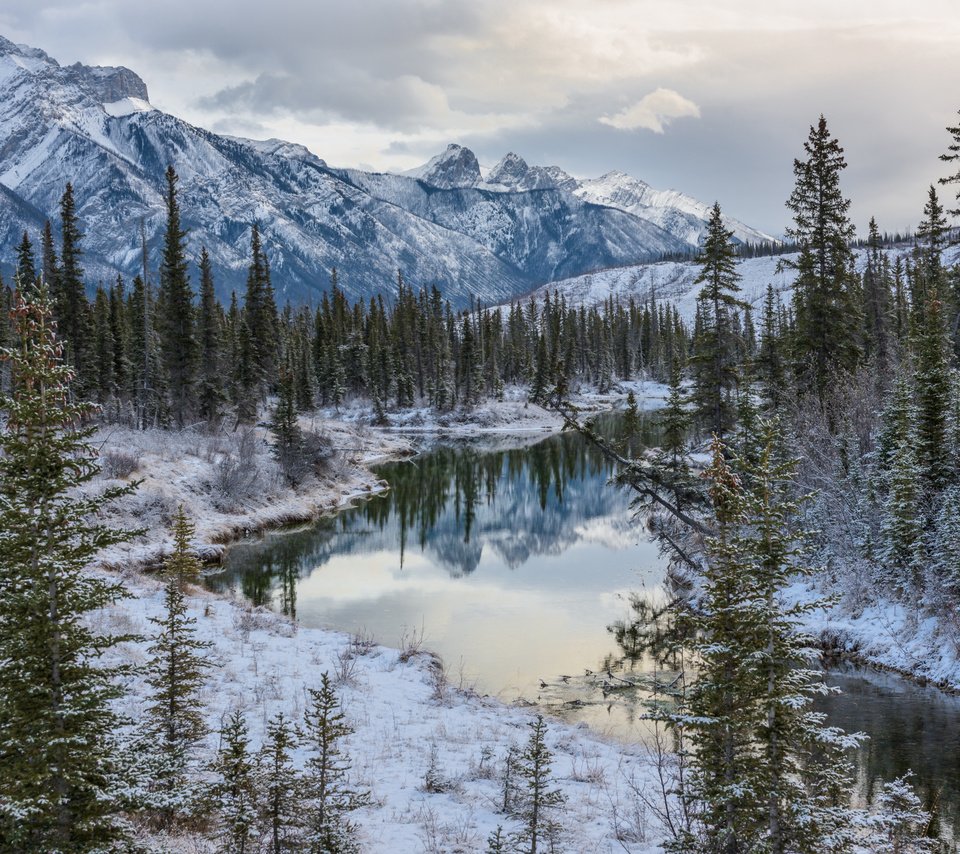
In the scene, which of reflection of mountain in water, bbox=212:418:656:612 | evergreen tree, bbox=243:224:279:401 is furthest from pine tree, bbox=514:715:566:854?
evergreen tree, bbox=243:224:279:401

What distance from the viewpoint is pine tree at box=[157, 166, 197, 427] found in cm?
4916

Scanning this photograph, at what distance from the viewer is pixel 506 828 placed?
422 inches

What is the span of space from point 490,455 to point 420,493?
17926 mm

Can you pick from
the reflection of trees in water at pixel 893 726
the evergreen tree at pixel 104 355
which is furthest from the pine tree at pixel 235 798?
the evergreen tree at pixel 104 355

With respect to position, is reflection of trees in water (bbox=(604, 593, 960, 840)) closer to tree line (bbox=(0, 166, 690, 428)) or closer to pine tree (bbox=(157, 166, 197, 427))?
tree line (bbox=(0, 166, 690, 428))

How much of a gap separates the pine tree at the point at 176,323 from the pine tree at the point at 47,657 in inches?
1794

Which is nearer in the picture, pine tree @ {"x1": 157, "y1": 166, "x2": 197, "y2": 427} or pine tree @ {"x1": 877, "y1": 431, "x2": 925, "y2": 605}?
pine tree @ {"x1": 877, "y1": 431, "x2": 925, "y2": 605}

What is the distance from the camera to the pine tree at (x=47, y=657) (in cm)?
607

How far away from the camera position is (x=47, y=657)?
6.32 metres

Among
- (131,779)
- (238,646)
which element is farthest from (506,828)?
(238,646)

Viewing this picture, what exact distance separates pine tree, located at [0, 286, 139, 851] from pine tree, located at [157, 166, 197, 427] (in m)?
45.6

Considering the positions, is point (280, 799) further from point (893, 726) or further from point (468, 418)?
point (468, 418)

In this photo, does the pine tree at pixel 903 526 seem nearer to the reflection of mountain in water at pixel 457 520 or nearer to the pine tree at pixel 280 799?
the reflection of mountain in water at pixel 457 520

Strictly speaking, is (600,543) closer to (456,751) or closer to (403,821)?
(456,751)
